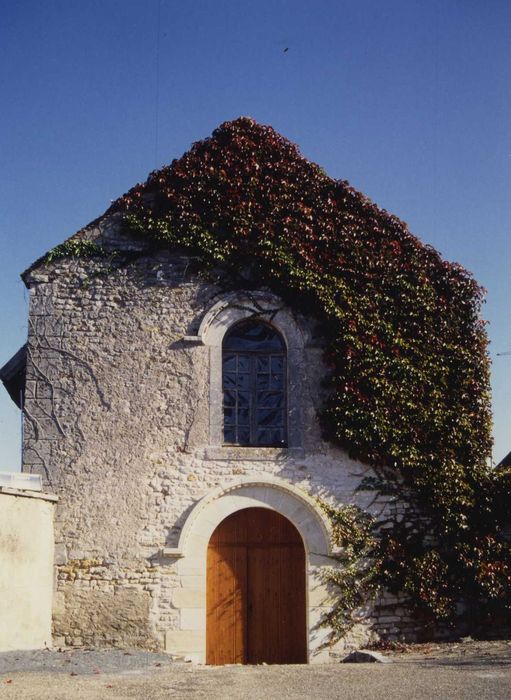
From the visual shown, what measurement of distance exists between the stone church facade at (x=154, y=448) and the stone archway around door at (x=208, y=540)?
2cm

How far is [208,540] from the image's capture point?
10.5m

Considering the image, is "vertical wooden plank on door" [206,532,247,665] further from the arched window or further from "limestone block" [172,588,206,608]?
the arched window

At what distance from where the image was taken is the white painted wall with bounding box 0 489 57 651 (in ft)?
31.0

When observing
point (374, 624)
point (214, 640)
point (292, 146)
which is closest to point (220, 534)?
point (214, 640)

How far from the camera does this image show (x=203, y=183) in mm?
11750

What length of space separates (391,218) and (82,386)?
5208mm

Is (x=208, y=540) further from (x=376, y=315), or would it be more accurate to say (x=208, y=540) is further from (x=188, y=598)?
(x=376, y=315)

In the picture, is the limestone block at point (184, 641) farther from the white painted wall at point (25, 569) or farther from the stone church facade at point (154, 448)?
the white painted wall at point (25, 569)

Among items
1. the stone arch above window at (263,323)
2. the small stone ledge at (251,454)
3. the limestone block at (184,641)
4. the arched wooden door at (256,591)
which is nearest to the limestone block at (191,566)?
the arched wooden door at (256,591)

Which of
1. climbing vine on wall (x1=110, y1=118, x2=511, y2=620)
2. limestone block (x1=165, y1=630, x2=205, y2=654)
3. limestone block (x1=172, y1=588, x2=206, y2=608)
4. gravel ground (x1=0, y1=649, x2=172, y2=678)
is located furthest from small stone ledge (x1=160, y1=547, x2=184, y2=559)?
climbing vine on wall (x1=110, y1=118, x2=511, y2=620)

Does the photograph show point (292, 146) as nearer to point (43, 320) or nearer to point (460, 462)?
point (43, 320)

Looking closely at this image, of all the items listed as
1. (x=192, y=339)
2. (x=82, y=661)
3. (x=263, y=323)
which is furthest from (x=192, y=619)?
(x=263, y=323)

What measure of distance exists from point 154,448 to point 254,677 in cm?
365

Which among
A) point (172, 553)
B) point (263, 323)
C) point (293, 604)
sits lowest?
point (293, 604)
